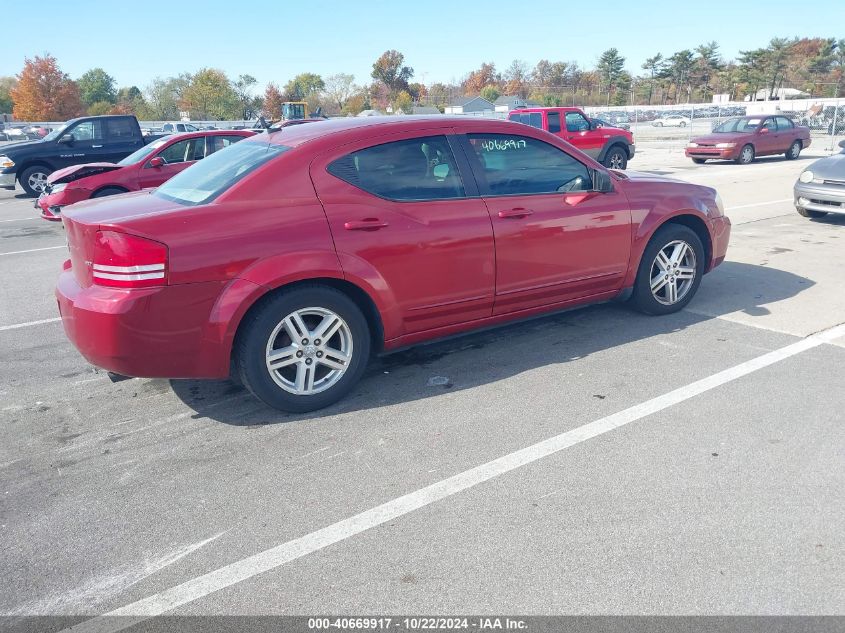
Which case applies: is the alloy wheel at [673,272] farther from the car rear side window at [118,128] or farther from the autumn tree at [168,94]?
the autumn tree at [168,94]

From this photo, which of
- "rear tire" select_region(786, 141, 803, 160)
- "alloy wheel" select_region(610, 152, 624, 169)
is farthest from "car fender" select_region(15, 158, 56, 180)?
"rear tire" select_region(786, 141, 803, 160)

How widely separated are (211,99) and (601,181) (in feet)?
271

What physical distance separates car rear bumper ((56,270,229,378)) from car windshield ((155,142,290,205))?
657 mm

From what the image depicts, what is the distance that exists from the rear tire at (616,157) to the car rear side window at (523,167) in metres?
14.3

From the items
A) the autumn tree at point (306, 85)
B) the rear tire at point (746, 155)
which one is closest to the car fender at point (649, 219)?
the rear tire at point (746, 155)

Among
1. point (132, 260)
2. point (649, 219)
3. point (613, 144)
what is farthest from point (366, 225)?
point (613, 144)

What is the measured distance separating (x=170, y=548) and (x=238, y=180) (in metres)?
2.08

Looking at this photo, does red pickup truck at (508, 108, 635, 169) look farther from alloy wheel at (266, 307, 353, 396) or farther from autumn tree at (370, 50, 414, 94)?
autumn tree at (370, 50, 414, 94)

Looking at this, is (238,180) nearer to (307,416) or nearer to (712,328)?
(307,416)

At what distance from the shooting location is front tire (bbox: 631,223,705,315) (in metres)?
5.44

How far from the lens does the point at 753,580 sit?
254 centimetres

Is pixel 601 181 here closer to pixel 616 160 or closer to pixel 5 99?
pixel 616 160

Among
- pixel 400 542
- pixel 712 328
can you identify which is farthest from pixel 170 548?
pixel 712 328

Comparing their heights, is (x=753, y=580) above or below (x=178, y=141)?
below
